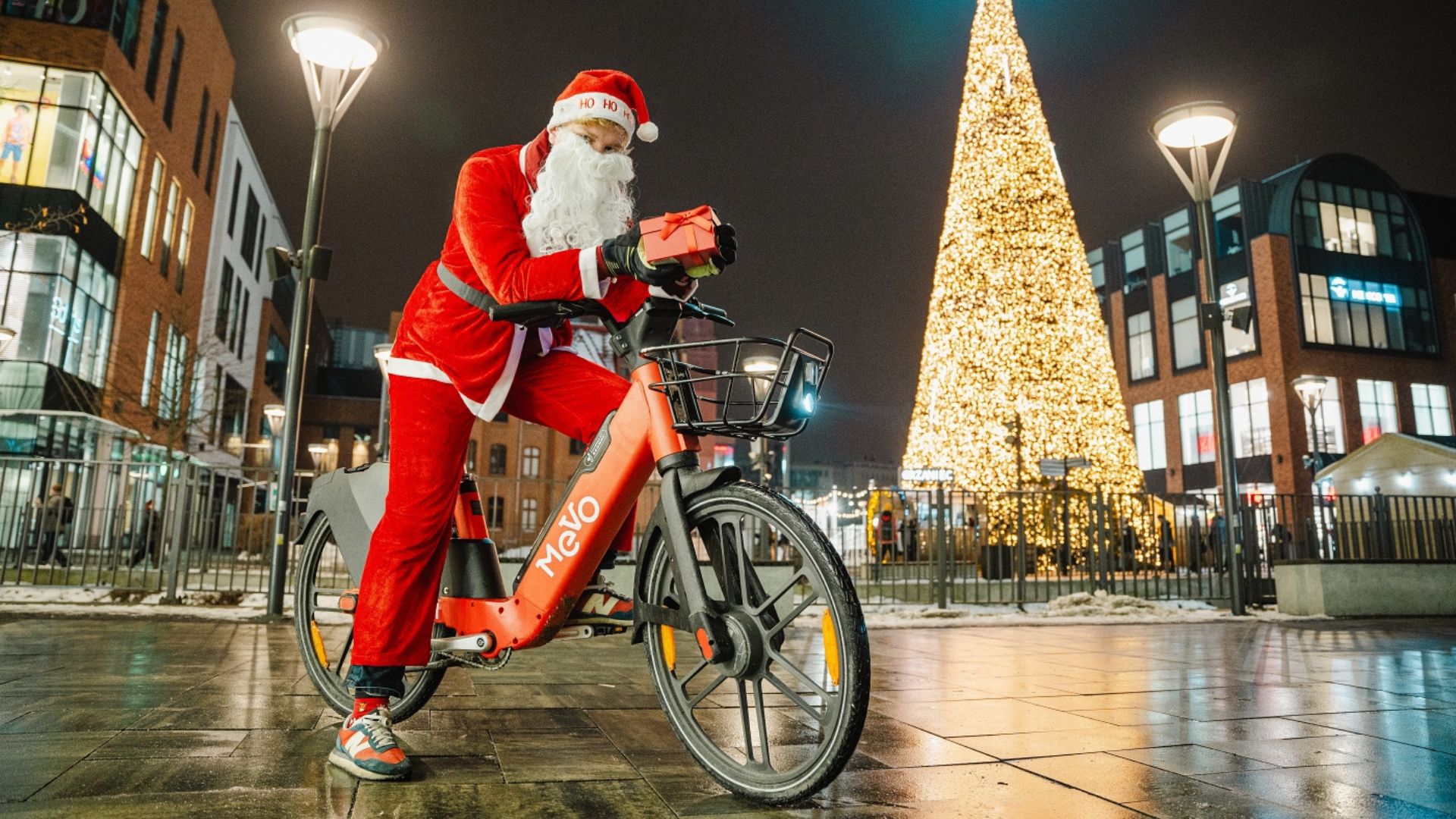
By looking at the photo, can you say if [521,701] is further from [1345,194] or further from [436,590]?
[1345,194]

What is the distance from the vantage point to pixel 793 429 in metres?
2.25

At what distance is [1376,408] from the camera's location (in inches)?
1684

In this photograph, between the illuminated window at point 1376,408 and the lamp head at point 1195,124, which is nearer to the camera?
the lamp head at point 1195,124

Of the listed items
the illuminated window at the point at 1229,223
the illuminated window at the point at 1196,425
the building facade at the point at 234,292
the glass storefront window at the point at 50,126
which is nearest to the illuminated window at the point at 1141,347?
Result: the illuminated window at the point at 1196,425

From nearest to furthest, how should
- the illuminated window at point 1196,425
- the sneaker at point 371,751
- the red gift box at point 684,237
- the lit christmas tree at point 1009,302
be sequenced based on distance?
the red gift box at point 684,237 → the sneaker at point 371,751 → the lit christmas tree at point 1009,302 → the illuminated window at point 1196,425

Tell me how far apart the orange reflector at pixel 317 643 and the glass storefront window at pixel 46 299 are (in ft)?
79.3

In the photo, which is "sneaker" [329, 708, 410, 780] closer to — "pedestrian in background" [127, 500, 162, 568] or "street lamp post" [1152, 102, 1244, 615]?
"pedestrian in background" [127, 500, 162, 568]

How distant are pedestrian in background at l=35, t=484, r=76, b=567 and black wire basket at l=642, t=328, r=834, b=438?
1051 cm

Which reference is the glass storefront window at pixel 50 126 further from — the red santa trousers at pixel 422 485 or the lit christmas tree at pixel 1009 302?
the red santa trousers at pixel 422 485

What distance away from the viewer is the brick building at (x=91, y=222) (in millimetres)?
23125

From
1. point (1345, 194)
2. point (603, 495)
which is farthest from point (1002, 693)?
point (1345, 194)

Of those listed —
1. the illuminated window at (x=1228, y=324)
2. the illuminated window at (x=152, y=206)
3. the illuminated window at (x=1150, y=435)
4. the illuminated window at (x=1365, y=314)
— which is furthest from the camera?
the illuminated window at (x=1150, y=435)

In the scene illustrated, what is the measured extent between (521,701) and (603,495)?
1.74m

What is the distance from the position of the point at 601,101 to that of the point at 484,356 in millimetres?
880
